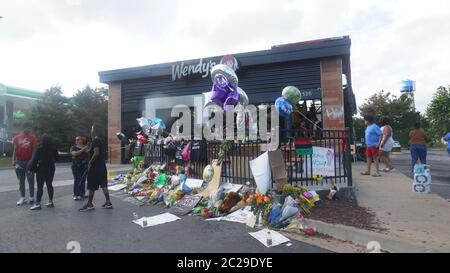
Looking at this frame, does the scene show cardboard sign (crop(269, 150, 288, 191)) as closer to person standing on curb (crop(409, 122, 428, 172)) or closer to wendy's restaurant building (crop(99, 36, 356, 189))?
person standing on curb (crop(409, 122, 428, 172))

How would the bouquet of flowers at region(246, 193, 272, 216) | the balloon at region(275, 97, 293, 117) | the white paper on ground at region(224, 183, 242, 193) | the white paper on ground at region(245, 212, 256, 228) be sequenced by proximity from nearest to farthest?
the white paper on ground at region(245, 212, 256, 228) → the bouquet of flowers at region(246, 193, 272, 216) → the white paper on ground at region(224, 183, 242, 193) → the balloon at region(275, 97, 293, 117)

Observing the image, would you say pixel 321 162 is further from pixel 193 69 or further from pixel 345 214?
pixel 193 69

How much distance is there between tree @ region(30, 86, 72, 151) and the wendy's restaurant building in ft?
30.5

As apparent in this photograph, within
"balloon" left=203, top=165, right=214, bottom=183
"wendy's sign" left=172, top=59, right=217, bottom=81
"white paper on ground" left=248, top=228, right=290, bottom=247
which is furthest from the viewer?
"wendy's sign" left=172, top=59, right=217, bottom=81

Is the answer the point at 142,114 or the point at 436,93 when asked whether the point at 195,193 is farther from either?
the point at 436,93

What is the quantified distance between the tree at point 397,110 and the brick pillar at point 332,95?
92.3ft

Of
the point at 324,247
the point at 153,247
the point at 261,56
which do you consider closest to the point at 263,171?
the point at 324,247

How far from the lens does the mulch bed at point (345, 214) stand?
5.15 meters

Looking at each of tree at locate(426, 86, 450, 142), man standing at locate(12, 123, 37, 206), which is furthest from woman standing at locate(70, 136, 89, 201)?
tree at locate(426, 86, 450, 142)

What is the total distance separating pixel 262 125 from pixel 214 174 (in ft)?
6.37

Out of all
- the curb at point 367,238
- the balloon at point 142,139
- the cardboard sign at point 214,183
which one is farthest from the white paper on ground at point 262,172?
the balloon at point 142,139

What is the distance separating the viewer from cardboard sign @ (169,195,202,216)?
268 inches

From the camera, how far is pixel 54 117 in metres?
30.4
